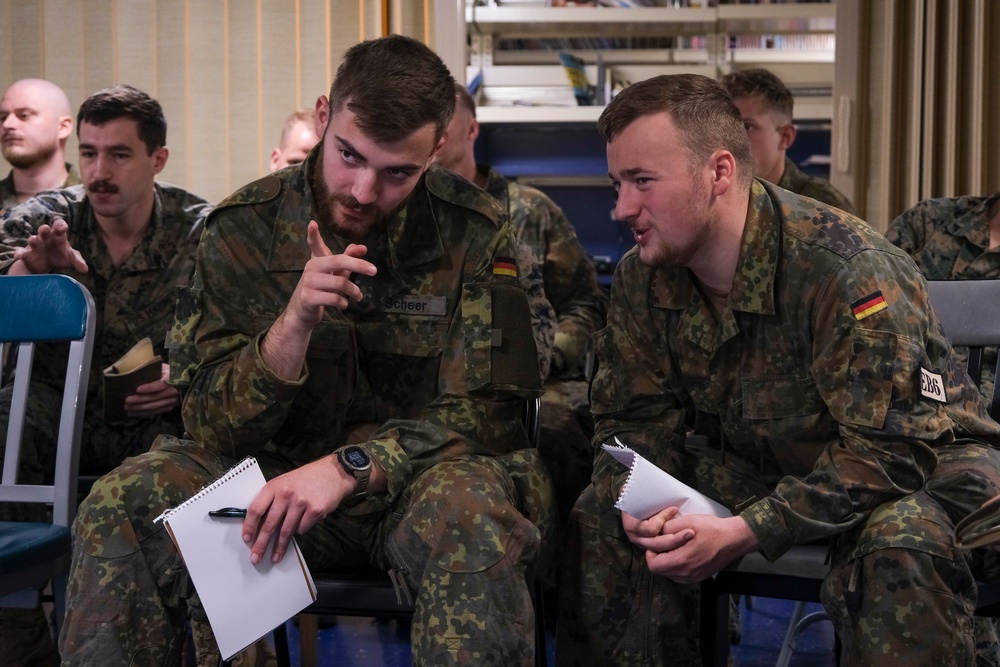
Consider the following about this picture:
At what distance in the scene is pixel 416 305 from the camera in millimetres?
1817

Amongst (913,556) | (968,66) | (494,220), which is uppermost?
(968,66)

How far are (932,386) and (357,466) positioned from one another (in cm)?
86

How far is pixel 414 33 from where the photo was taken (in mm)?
3842

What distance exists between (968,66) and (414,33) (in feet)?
6.22

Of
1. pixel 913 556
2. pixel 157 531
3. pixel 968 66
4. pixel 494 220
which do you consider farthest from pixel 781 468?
pixel 968 66

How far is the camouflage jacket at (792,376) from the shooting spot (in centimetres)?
153

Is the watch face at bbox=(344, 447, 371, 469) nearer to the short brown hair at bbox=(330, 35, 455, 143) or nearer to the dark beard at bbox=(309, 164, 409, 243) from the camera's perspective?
the dark beard at bbox=(309, 164, 409, 243)

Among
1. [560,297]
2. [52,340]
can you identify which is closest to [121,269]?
[52,340]

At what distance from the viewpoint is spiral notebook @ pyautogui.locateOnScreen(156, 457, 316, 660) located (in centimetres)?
143

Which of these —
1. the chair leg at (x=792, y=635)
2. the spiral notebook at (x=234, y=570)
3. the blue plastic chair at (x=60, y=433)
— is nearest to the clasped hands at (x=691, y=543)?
the spiral notebook at (x=234, y=570)

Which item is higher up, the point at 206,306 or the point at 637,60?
the point at 637,60

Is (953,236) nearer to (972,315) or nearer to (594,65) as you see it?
(972,315)

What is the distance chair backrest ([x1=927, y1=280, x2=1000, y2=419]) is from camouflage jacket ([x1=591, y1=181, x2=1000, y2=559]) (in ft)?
0.83

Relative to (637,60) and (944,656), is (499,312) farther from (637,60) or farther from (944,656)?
(637,60)
